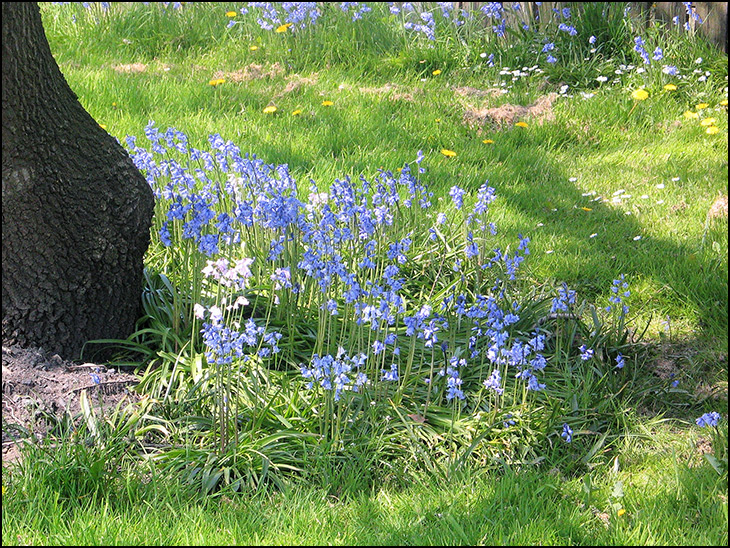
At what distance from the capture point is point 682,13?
6957 millimetres

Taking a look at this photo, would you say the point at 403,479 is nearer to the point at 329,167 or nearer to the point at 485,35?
the point at 329,167

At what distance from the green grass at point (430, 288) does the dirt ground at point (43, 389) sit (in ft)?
0.60

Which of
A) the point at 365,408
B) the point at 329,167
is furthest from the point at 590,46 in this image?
the point at 365,408

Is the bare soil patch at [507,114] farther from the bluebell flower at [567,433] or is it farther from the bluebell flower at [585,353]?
the bluebell flower at [567,433]

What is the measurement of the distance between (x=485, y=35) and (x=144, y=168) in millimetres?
4149

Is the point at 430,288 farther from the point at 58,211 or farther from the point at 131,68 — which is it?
the point at 131,68

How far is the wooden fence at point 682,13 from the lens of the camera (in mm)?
6785

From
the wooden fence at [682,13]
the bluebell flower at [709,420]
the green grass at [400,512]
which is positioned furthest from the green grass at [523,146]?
the green grass at [400,512]

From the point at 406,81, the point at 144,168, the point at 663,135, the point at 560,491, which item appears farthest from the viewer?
the point at 406,81

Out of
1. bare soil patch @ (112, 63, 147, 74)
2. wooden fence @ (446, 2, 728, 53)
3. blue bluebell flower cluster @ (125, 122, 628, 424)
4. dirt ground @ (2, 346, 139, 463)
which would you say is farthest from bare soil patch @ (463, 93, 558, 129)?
dirt ground @ (2, 346, 139, 463)

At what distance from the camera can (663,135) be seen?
6121 mm

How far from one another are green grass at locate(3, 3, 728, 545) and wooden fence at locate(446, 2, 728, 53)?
0.19 m

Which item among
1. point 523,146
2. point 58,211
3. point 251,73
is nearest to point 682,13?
point 523,146

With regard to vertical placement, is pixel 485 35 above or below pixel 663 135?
above
